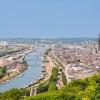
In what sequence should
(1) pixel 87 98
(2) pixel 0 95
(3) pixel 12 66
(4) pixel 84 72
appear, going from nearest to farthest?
1. (1) pixel 87 98
2. (2) pixel 0 95
3. (4) pixel 84 72
4. (3) pixel 12 66

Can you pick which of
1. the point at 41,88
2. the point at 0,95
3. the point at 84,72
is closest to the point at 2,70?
the point at 84,72

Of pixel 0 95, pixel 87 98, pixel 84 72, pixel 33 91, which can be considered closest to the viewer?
pixel 87 98

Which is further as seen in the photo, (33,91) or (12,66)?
(12,66)

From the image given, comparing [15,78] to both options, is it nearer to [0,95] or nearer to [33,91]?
[33,91]

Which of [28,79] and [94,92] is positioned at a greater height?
[94,92]

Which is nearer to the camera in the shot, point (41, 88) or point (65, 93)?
point (65, 93)

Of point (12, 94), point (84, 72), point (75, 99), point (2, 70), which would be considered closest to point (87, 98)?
point (75, 99)

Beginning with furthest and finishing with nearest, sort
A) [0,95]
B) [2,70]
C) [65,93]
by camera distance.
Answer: [2,70], [0,95], [65,93]

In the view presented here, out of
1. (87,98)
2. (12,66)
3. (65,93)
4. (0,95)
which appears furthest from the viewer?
(12,66)

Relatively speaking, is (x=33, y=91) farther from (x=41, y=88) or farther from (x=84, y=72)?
(x=84, y=72)
